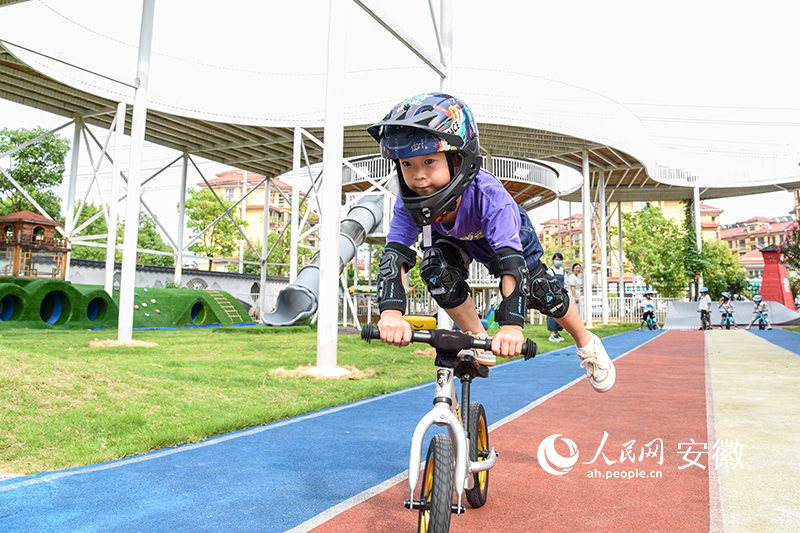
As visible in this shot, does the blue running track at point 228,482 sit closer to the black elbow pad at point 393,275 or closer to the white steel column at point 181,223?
the black elbow pad at point 393,275

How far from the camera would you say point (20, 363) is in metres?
6.52

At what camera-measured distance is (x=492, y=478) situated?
397 cm

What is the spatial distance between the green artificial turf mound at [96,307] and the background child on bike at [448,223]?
1814 cm

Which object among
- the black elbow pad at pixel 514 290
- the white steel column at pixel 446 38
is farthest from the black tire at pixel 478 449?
the white steel column at pixel 446 38

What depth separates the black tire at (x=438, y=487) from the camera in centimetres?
226

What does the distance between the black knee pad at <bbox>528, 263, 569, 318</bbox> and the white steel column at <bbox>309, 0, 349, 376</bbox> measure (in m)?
5.83

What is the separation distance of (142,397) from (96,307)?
17.1 m

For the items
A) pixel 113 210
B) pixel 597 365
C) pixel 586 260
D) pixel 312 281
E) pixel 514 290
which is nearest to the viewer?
pixel 514 290

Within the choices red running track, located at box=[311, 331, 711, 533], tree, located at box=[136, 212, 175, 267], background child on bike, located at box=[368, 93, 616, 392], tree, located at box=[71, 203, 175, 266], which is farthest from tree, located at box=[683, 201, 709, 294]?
tree, located at box=[136, 212, 175, 267]

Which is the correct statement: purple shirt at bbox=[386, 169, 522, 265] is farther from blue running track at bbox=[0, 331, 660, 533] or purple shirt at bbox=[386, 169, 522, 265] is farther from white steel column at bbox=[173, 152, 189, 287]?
white steel column at bbox=[173, 152, 189, 287]

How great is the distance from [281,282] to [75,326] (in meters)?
35.7

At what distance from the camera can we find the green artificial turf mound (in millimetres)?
17906

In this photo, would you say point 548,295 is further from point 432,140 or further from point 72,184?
point 72,184

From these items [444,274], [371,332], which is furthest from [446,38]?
[371,332]
